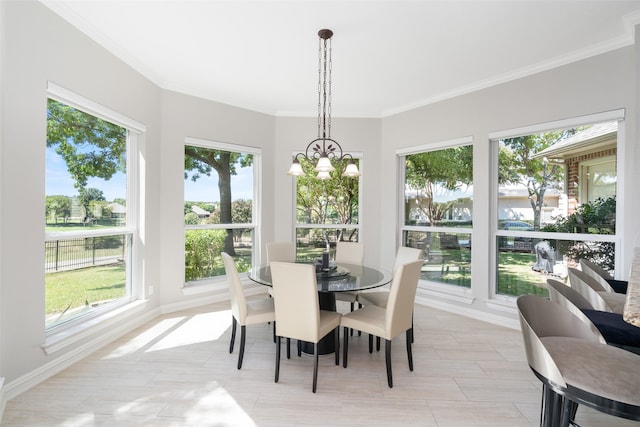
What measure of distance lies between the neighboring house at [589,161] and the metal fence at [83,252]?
472 centimetres

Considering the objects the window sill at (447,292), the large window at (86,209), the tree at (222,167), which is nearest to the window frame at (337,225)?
the tree at (222,167)

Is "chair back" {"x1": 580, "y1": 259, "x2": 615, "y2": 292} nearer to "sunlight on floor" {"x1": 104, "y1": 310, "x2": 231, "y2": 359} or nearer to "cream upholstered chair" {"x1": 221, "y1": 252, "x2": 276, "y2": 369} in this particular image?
→ "cream upholstered chair" {"x1": 221, "y1": 252, "x2": 276, "y2": 369}

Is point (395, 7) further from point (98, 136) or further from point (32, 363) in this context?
point (32, 363)

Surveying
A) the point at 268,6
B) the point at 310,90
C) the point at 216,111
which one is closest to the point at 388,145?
the point at 310,90

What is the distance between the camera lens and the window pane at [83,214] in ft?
8.70

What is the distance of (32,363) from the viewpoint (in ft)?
7.83

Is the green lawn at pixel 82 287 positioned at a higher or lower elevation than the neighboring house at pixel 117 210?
lower

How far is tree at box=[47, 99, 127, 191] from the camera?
268cm

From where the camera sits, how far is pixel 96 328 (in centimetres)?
299

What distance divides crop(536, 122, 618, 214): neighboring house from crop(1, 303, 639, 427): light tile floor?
1.65 m

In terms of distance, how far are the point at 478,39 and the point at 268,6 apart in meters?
1.87

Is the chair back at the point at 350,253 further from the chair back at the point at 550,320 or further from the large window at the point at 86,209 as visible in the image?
the large window at the point at 86,209

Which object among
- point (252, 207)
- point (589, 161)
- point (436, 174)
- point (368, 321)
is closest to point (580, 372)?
point (368, 321)

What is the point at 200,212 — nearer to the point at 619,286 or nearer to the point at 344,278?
the point at 344,278
